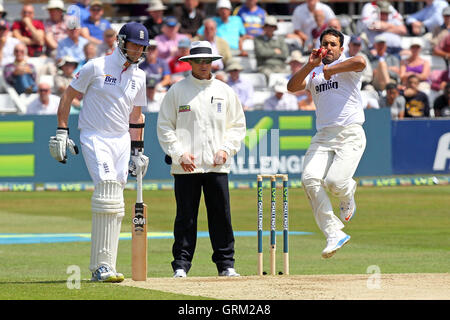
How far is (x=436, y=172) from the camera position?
2158cm

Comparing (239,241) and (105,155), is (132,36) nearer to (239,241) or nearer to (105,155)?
(105,155)

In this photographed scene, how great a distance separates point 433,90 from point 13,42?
898 centimetres

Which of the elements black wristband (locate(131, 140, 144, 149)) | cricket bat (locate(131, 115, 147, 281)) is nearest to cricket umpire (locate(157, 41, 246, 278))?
black wristband (locate(131, 140, 144, 149))

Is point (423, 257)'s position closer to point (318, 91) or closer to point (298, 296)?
point (318, 91)

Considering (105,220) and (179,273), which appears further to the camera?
(179,273)

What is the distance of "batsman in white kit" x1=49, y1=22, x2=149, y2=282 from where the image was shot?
927 cm

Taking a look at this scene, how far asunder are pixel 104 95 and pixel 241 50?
13.7 m

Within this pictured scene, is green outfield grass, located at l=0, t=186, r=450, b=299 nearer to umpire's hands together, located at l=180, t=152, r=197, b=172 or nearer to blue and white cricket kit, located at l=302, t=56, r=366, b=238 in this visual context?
blue and white cricket kit, located at l=302, t=56, r=366, b=238

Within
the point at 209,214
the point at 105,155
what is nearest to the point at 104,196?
the point at 105,155

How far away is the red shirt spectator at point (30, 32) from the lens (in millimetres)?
21562

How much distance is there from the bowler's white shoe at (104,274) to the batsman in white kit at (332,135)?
2065mm

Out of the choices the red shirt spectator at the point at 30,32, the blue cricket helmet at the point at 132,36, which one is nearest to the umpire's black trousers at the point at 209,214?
the blue cricket helmet at the point at 132,36

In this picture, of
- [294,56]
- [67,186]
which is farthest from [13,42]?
[294,56]

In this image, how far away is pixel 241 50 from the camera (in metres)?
22.9
